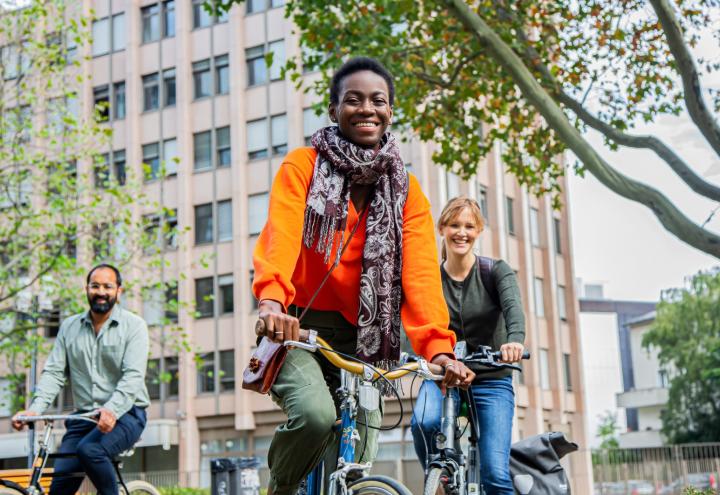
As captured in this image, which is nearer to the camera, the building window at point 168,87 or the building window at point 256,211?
the building window at point 256,211

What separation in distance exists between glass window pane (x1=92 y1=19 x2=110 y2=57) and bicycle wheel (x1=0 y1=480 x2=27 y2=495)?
45.2m

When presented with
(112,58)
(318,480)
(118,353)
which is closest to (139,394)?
(118,353)

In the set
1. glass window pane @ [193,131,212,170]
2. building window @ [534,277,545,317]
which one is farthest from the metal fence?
glass window pane @ [193,131,212,170]

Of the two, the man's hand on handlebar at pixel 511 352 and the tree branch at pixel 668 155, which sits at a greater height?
the tree branch at pixel 668 155

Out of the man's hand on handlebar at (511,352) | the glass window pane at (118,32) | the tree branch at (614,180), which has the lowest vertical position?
the man's hand on handlebar at (511,352)

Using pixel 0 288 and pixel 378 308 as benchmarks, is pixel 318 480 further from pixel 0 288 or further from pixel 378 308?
pixel 0 288

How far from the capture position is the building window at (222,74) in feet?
153

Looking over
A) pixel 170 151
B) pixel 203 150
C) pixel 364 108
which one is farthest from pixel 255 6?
pixel 364 108

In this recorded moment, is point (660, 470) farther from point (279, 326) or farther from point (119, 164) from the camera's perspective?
point (279, 326)

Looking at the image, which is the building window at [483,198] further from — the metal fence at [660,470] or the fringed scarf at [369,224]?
the fringed scarf at [369,224]

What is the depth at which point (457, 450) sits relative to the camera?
5.91 meters

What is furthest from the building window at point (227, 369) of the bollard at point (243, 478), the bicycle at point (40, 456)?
the bicycle at point (40, 456)

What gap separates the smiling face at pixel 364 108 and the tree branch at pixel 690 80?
8426 millimetres

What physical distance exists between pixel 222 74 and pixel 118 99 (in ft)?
19.0
